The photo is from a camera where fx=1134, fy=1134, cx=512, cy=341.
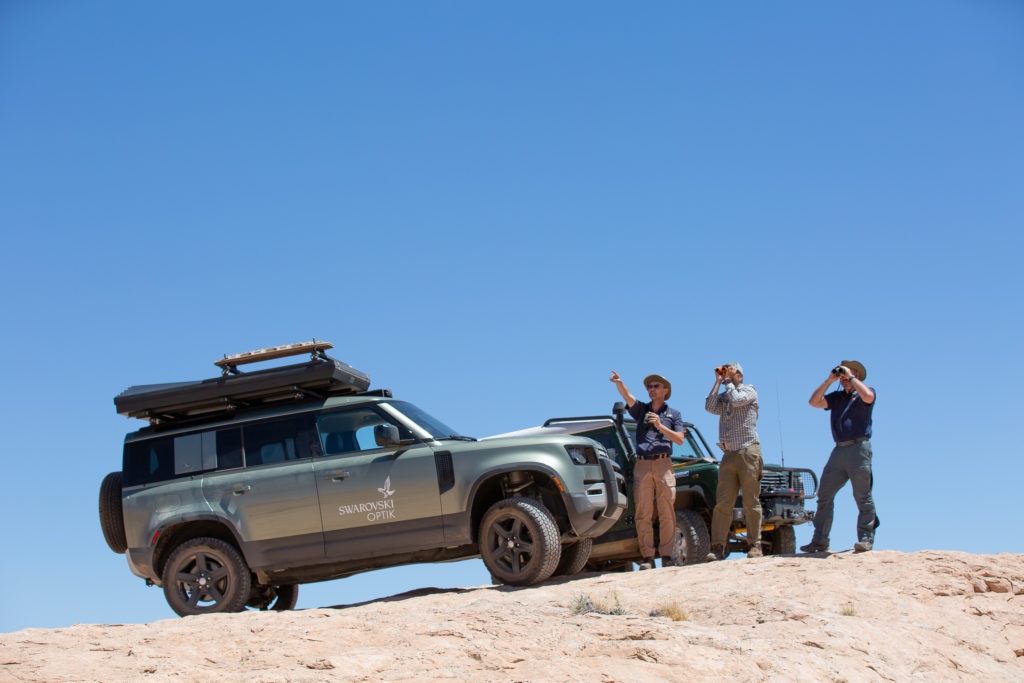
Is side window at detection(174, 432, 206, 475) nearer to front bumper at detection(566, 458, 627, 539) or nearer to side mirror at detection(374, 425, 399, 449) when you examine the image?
side mirror at detection(374, 425, 399, 449)

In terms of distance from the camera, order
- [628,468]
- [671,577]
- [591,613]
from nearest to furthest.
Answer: [591,613], [671,577], [628,468]

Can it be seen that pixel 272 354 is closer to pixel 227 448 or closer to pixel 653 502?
pixel 227 448

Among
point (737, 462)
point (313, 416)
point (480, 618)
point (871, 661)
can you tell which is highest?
point (313, 416)

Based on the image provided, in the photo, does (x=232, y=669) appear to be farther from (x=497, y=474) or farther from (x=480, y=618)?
(x=497, y=474)

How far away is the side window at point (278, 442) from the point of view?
10695 millimetres

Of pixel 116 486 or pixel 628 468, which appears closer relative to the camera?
pixel 116 486

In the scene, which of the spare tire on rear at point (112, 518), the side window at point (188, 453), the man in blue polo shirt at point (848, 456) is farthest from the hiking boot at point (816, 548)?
the spare tire on rear at point (112, 518)

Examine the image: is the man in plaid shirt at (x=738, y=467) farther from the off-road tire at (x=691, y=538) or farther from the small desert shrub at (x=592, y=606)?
the small desert shrub at (x=592, y=606)

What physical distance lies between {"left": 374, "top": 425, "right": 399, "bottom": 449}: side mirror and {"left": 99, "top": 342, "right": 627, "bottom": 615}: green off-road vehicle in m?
0.02

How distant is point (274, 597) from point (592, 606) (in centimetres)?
397

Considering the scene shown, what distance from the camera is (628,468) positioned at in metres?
12.2

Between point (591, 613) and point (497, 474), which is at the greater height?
point (497, 474)

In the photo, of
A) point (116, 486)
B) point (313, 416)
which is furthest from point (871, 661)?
point (116, 486)

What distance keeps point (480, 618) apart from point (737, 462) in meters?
3.98
